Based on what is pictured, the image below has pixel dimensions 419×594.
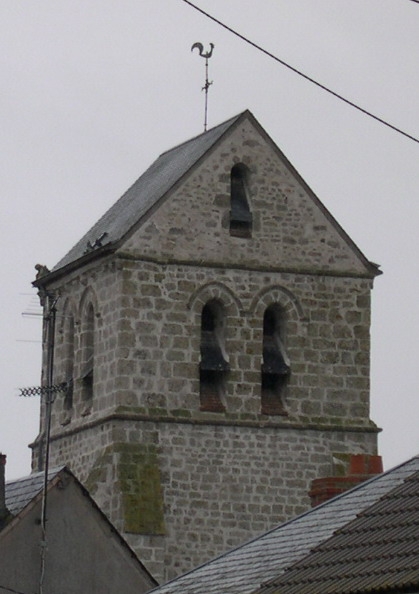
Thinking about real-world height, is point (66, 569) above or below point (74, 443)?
below

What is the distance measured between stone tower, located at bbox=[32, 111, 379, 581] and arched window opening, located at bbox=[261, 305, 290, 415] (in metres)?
0.03

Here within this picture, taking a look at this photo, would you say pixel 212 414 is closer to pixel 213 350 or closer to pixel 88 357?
Answer: pixel 213 350

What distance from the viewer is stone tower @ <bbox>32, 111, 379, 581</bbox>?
55.8 metres

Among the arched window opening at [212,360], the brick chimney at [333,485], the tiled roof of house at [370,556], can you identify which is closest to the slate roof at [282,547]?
the tiled roof of house at [370,556]

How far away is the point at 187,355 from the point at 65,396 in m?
3.07

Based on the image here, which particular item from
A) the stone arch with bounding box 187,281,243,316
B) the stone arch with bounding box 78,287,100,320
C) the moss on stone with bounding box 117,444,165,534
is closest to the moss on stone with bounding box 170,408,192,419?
the moss on stone with bounding box 117,444,165,534

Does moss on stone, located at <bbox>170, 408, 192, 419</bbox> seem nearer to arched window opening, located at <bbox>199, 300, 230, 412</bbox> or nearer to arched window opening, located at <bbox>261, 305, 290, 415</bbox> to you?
arched window opening, located at <bbox>199, 300, 230, 412</bbox>

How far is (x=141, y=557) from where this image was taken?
5419 centimetres

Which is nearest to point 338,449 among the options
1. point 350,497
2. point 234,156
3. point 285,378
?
point 285,378

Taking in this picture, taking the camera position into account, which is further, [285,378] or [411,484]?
[285,378]

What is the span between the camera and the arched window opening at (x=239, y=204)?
189 feet

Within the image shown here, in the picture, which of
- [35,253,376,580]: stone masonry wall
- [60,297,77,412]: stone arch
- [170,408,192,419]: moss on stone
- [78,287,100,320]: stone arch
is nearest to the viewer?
[35,253,376,580]: stone masonry wall

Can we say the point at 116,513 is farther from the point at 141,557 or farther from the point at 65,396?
the point at 65,396

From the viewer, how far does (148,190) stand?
5856 centimetres
